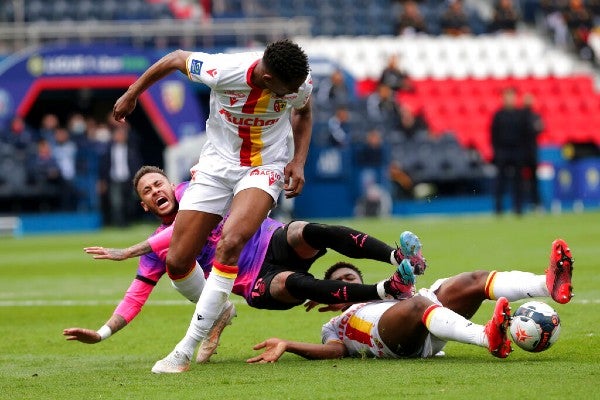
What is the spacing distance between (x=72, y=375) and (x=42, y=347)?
1692mm

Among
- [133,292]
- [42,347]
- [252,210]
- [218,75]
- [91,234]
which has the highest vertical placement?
[218,75]

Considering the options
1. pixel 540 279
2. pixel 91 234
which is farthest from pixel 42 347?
pixel 91 234

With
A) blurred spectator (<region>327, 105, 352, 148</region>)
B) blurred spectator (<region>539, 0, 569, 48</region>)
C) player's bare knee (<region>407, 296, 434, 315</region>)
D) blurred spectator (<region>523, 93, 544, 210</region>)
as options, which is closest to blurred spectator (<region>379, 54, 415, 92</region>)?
blurred spectator (<region>327, 105, 352, 148</region>)

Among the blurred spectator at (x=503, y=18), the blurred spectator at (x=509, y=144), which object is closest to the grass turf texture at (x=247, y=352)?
the blurred spectator at (x=509, y=144)

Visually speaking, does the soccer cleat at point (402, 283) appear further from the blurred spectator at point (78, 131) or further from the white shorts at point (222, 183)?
the blurred spectator at point (78, 131)

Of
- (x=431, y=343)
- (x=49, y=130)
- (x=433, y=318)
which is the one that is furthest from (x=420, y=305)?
(x=49, y=130)

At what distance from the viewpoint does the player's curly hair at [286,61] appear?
725cm

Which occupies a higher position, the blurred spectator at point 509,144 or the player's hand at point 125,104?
the player's hand at point 125,104

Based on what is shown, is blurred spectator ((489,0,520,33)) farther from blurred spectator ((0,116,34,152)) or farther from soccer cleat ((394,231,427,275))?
soccer cleat ((394,231,427,275))

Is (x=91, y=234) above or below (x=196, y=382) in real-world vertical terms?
below

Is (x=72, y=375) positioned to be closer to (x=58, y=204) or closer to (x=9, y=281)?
(x=9, y=281)

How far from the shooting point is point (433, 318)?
685 centimetres

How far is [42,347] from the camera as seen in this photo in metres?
8.87

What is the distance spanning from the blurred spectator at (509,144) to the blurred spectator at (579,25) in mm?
8847
